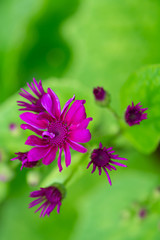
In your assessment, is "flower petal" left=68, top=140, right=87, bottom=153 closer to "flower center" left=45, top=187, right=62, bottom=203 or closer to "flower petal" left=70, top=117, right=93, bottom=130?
"flower petal" left=70, top=117, right=93, bottom=130

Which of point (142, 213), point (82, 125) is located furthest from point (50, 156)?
point (142, 213)

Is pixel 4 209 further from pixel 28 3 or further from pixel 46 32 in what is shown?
pixel 28 3

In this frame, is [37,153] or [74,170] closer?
[37,153]

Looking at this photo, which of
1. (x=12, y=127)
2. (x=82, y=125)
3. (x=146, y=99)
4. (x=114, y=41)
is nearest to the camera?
(x=82, y=125)

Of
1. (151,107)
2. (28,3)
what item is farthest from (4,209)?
(151,107)

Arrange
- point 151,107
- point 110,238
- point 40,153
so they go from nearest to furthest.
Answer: point 40,153 < point 151,107 < point 110,238

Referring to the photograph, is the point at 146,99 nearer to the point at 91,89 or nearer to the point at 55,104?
the point at 55,104

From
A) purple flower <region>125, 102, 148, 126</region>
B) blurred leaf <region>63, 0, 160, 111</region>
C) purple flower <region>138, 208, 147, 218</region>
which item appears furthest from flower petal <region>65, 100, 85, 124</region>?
blurred leaf <region>63, 0, 160, 111</region>
